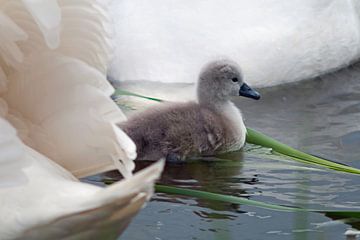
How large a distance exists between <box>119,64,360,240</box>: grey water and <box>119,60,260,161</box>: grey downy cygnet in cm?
7

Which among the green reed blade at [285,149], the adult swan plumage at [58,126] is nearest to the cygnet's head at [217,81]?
the green reed blade at [285,149]

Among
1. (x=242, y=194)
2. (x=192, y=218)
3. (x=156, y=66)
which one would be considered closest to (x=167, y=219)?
(x=192, y=218)

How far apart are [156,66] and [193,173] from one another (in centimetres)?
88

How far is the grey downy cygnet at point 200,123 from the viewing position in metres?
4.50

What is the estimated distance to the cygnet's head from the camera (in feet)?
15.6

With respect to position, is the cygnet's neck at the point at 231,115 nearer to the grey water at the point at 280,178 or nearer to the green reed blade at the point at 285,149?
the grey water at the point at 280,178

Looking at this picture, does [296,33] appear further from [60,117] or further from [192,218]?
[60,117]

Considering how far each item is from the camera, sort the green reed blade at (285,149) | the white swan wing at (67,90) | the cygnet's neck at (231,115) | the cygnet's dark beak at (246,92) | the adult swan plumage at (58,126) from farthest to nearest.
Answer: the cygnet's dark beak at (246,92)
the cygnet's neck at (231,115)
the green reed blade at (285,149)
the white swan wing at (67,90)
the adult swan plumage at (58,126)

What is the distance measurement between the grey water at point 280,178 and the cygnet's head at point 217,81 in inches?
8.9

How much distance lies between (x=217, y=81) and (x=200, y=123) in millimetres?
217

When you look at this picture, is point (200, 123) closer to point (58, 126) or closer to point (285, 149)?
point (285, 149)

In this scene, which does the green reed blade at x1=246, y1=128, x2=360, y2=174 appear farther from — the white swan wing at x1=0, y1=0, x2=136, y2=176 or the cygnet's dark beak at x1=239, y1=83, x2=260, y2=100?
the cygnet's dark beak at x1=239, y1=83, x2=260, y2=100

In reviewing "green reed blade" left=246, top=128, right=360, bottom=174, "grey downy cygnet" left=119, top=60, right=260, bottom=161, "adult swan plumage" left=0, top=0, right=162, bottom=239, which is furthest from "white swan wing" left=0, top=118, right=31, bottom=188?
"grey downy cygnet" left=119, top=60, right=260, bottom=161

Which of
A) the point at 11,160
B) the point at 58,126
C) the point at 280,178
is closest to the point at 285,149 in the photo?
the point at 58,126
